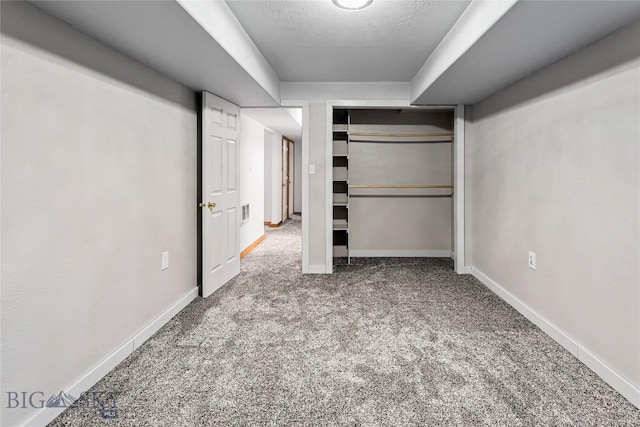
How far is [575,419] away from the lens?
1.56 meters

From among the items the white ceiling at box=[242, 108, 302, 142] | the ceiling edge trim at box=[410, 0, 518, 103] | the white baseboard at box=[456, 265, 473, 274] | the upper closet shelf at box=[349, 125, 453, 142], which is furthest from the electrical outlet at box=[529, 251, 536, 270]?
the white ceiling at box=[242, 108, 302, 142]

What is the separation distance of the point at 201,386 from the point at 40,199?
1.19m

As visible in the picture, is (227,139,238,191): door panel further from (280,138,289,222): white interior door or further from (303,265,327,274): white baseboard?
(280,138,289,222): white interior door

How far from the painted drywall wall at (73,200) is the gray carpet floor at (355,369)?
0.30 m

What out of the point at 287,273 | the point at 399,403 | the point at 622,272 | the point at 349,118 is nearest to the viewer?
the point at 399,403

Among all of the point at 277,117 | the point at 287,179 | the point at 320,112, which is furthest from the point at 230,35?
the point at 287,179

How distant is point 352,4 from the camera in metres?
2.08

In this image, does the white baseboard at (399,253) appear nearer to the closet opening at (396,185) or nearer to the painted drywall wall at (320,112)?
the closet opening at (396,185)

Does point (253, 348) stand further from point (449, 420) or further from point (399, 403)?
point (449, 420)

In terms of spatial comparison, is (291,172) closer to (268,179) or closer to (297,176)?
(297,176)

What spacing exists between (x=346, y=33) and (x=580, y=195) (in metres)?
1.89

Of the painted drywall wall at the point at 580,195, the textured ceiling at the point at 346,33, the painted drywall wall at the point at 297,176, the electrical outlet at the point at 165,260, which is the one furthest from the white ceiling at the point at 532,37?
the painted drywall wall at the point at 297,176

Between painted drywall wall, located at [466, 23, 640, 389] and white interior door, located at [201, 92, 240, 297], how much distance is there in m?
2.62

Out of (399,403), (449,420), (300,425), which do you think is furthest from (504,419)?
(300,425)
